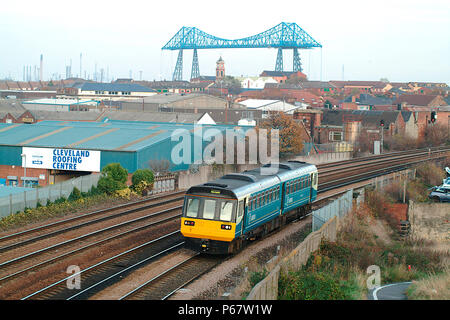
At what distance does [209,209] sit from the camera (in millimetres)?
19188

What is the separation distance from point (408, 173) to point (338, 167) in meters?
6.97

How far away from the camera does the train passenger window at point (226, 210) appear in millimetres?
18891

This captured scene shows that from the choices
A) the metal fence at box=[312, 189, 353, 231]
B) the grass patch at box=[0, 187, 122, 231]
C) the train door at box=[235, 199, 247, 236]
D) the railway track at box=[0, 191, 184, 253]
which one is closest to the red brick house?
the metal fence at box=[312, 189, 353, 231]

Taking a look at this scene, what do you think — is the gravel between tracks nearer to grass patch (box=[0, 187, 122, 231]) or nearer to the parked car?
grass patch (box=[0, 187, 122, 231])

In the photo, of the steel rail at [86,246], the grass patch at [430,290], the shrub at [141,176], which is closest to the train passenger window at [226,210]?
the steel rail at [86,246]

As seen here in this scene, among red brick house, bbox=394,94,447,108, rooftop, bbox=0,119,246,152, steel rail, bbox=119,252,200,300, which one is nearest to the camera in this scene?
steel rail, bbox=119,252,200,300

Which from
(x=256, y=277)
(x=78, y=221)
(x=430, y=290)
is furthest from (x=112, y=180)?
(x=430, y=290)

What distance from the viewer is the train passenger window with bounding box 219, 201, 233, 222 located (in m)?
18.9

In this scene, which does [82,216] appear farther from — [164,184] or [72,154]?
[72,154]

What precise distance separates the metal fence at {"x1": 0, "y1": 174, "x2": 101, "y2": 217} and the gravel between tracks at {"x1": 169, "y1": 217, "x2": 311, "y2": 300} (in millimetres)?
11556

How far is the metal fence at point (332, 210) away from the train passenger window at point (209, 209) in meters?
5.84

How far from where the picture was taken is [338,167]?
1908 inches

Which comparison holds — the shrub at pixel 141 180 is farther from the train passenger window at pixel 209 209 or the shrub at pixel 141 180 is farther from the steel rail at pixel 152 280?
the train passenger window at pixel 209 209
